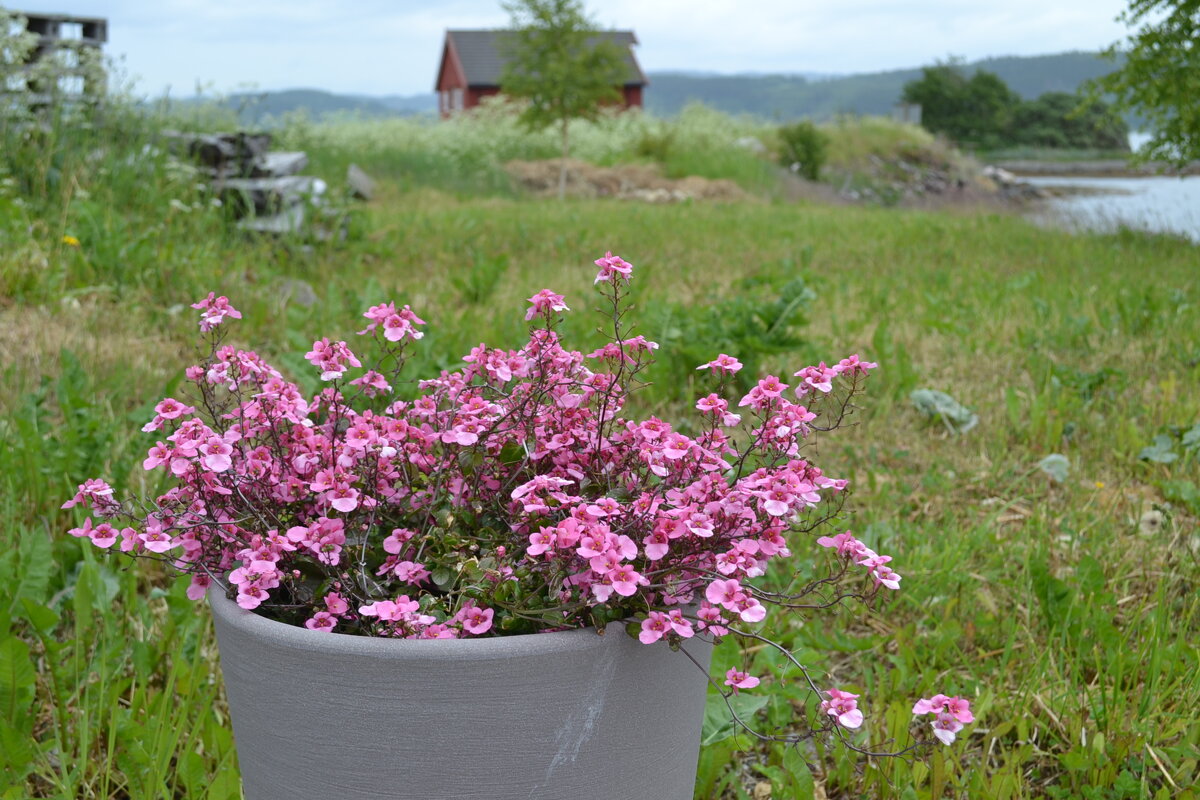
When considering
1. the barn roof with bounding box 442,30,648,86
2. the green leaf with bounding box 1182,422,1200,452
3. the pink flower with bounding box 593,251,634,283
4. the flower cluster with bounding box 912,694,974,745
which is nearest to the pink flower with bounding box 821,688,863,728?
the flower cluster with bounding box 912,694,974,745

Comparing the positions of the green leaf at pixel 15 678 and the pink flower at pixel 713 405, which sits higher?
the pink flower at pixel 713 405

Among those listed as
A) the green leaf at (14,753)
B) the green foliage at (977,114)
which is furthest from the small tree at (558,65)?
the green foliage at (977,114)

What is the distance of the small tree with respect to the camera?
16.5 meters

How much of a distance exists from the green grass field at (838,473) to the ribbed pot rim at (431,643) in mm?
484

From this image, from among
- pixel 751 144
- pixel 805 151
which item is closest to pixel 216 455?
pixel 805 151

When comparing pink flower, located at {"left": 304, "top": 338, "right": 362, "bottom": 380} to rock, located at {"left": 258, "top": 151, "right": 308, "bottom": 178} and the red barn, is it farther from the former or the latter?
the red barn

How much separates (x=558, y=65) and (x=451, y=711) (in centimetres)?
1637

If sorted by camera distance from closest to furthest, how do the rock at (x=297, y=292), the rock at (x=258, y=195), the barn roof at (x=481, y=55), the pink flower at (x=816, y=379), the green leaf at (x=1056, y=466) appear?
the pink flower at (x=816, y=379)
the green leaf at (x=1056, y=466)
the rock at (x=297, y=292)
the rock at (x=258, y=195)
the barn roof at (x=481, y=55)

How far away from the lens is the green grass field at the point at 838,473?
1.88m

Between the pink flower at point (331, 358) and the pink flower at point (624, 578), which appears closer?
the pink flower at point (624, 578)

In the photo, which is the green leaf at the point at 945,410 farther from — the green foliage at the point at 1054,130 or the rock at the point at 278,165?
the green foliage at the point at 1054,130

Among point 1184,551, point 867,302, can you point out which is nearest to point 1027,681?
point 1184,551

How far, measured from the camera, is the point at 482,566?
1270 millimetres

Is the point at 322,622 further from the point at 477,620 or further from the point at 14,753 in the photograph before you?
the point at 14,753
